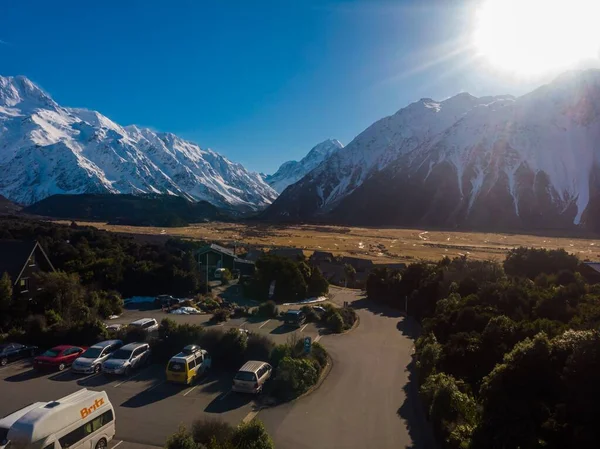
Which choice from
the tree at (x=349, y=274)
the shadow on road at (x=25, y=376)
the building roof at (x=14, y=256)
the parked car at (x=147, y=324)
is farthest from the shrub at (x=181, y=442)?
the tree at (x=349, y=274)

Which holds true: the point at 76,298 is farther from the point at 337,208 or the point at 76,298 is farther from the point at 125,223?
the point at 337,208

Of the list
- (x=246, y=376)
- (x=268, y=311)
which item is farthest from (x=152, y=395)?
(x=268, y=311)

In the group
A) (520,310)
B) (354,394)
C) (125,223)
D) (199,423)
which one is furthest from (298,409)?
(125,223)

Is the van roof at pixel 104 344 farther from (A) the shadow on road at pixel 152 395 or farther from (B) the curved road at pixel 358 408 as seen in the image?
(B) the curved road at pixel 358 408

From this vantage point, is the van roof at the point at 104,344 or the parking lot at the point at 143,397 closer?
the parking lot at the point at 143,397

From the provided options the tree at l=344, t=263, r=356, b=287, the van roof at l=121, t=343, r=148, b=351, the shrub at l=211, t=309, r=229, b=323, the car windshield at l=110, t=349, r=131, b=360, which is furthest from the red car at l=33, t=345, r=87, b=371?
the tree at l=344, t=263, r=356, b=287

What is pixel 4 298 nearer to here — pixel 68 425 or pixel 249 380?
pixel 249 380
